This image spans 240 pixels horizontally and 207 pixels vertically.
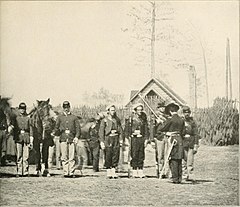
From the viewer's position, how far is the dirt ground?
8.31ft

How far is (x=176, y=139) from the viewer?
2.56 metres

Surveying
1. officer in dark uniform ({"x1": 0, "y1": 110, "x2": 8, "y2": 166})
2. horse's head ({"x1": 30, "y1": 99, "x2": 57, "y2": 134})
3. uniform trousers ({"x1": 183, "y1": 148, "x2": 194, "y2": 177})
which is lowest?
uniform trousers ({"x1": 183, "y1": 148, "x2": 194, "y2": 177})

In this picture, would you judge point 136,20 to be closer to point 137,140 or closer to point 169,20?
point 169,20

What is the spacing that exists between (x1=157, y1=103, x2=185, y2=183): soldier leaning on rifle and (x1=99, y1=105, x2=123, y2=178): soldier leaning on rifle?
0.59ft

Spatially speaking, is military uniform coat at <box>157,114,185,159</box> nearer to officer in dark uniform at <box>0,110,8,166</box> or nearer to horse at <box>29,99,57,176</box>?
horse at <box>29,99,57,176</box>

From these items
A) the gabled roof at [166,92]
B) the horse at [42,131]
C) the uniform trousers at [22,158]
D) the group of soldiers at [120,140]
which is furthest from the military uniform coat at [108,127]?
the uniform trousers at [22,158]

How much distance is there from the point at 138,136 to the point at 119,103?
0.16 metres

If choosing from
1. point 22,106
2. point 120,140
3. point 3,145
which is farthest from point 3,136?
point 120,140

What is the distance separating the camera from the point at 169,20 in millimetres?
2590

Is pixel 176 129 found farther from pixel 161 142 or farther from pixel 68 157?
pixel 68 157

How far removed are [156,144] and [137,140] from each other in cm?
8

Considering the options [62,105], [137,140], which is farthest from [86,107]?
[137,140]

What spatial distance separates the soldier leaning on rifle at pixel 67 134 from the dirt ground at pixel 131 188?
0.15 feet

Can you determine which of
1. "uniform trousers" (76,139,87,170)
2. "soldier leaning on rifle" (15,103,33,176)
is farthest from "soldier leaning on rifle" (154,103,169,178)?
"soldier leaning on rifle" (15,103,33,176)
